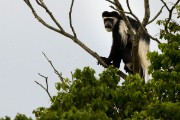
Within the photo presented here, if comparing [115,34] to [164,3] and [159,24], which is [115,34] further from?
[164,3]

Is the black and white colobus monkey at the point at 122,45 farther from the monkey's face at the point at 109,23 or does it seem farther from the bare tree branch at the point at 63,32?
the bare tree branch at the point at 63,32

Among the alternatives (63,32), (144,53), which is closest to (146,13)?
(63,32)

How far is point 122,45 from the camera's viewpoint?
10.3 m

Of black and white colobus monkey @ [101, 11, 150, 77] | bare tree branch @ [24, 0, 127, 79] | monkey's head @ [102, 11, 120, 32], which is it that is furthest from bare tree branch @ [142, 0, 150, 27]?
monkey's head @ [102, 11, 120, 32]

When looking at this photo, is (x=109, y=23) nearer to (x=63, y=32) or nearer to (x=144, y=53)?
(x=144, y=53)

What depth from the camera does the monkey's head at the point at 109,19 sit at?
424 inches

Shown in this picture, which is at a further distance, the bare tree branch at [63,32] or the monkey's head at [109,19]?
the monkey's head at [109,19]

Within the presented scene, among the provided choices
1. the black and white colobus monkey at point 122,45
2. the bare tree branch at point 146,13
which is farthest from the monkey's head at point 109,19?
the bare tree branch at point 146,13

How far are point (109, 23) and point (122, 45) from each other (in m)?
0.71

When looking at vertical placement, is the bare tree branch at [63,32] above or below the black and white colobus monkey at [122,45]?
below

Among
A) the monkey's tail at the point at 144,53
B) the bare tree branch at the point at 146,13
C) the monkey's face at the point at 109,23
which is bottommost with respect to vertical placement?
the bare tree branch at the point at 146,13

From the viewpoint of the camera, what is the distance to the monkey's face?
35.2ft

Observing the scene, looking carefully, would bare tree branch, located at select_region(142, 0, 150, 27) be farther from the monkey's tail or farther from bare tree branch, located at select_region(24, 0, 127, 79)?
the monkey's tail

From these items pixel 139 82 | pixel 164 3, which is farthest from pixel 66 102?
pixel 164 3
